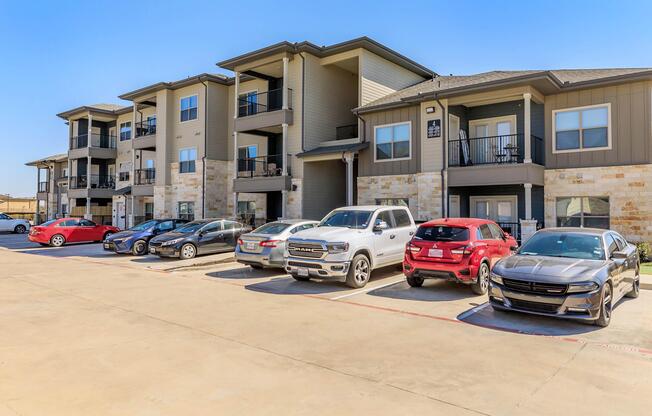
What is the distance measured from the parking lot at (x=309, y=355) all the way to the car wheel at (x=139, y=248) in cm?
795

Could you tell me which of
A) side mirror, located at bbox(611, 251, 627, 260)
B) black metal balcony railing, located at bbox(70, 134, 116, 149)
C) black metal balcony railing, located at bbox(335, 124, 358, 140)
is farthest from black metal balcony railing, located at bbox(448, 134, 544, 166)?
black metal balcony railing, located at bbox(70, 134, 116, 149)

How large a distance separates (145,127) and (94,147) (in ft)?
21.6

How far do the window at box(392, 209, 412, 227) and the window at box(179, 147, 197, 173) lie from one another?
1851 cm

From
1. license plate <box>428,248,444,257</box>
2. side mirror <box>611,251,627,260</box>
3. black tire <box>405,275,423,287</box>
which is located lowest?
black tire <box>405,275,423,287</box>

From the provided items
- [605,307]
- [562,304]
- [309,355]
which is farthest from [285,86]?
[309,355]

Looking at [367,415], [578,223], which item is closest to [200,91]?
[578,223]

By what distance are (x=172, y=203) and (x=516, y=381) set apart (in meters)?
27.0

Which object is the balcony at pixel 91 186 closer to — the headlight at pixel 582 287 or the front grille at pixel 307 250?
the front grille at pixel 307 250

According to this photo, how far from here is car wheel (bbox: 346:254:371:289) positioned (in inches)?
416

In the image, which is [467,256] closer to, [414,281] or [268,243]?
[414,281]

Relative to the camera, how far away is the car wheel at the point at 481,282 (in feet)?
31.7

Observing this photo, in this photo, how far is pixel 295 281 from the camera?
11969mm

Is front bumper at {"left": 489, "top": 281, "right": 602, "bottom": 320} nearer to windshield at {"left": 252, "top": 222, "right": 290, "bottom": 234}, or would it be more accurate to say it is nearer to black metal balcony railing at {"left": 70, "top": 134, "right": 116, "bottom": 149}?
windshield at {"left": 252, "top": 222, "right": 290, "bottom": 234}

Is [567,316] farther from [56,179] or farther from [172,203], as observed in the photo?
[56,179]
